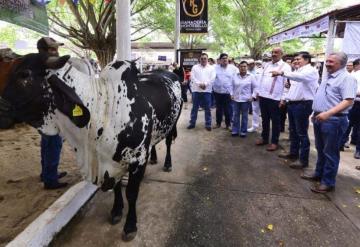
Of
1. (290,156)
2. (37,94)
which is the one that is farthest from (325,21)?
(37,94)

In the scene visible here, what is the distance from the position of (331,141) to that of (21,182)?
4215 mm

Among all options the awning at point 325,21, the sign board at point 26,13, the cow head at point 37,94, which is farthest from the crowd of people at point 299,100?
the sign board at point 26,13

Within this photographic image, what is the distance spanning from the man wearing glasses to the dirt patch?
3.48 metres

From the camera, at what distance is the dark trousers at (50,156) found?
3604 millimetres

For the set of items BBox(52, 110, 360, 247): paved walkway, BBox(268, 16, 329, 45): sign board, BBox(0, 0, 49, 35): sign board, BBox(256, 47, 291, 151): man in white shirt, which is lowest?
BBox(52, 110, 360, 247): paved walkway

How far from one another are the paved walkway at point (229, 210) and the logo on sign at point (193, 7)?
21.4ft

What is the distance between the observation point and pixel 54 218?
297 centimetres

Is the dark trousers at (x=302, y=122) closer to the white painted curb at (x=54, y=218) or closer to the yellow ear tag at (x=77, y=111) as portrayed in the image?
the white painted curb at (x=54, y=218)

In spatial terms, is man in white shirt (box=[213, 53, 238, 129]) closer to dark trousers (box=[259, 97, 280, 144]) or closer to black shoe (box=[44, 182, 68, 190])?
dark trousers (box=[259, 97, 280, 144])

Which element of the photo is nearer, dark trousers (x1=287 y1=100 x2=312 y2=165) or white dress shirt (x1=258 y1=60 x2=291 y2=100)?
dark trousers (x1=287 y1=100 x2=312 y2=165)

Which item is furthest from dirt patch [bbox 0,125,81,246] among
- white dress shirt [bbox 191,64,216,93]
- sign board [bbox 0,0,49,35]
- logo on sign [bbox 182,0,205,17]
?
logo on sign [bbox 182,0,205,17]

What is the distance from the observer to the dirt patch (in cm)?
307

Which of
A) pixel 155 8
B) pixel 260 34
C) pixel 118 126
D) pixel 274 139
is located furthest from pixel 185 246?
pixel 260 34

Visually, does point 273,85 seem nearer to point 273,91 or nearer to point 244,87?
point 273,91
